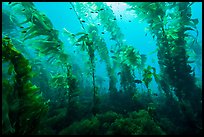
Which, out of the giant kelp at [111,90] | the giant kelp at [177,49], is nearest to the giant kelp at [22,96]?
the giant kelp at [111,90]

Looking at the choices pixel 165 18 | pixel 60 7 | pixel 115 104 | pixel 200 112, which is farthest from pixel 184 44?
pixel 60 7

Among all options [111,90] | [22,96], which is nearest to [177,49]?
[111,90]

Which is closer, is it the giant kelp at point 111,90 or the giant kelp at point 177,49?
the giant kelp at point 111,90

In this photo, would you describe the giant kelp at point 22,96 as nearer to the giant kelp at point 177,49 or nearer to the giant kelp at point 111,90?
the giant kelp at point 111,90

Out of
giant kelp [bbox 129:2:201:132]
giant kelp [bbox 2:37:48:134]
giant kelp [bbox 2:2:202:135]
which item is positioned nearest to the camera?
giant kelp [bbox 2:37:48:134]

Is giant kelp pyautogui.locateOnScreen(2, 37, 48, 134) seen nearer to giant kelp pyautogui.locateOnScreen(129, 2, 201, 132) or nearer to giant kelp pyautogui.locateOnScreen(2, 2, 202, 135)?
giant kelp pyautogui.locateOnScreen(2, 2, 202, 135)

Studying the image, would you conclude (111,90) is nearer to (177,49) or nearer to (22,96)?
(177,49)

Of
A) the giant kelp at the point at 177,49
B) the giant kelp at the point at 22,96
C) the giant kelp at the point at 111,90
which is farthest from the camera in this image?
the giant kelp at the point at 177,49

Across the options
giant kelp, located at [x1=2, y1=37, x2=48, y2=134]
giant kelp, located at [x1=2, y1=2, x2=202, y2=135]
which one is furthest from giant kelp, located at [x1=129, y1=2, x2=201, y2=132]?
giant kelp, located at [x1=2, y1=37, x2=48, y2=134]

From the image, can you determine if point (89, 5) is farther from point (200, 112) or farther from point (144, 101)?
point (200, 112)

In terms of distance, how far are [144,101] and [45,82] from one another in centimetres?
563

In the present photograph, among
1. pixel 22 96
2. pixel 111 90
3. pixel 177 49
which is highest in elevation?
pixel 177 49

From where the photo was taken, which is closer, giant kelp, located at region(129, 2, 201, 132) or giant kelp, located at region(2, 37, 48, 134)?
giant kelp, located at region(2, 37, 48, 134)

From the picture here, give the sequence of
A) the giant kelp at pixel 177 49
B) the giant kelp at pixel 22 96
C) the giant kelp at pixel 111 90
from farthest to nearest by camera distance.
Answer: the giant kelp at pixel 177 49 < the giant kelp at pixel 111 90 < the giant kelp at pixel 22 96
